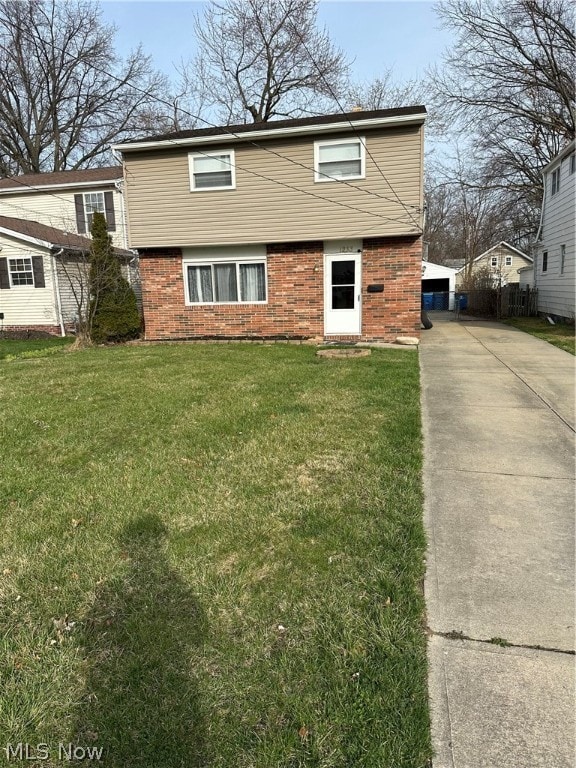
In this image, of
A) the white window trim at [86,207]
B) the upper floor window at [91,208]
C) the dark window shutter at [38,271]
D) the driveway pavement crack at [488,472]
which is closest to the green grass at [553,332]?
the driveway pavement crack at [488,472]

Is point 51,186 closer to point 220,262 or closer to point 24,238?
point 24,238

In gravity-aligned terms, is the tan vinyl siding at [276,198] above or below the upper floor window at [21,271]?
above

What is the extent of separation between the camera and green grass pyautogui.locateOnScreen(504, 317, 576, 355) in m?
11.0

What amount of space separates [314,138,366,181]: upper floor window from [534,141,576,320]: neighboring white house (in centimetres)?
756

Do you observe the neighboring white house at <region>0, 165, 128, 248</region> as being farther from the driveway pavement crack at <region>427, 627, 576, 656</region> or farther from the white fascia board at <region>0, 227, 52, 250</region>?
the driveway pavement crack at <region>427, 627, 576, 656</region>

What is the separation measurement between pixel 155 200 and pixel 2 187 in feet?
42.7

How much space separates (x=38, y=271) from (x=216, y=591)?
54.0 feet

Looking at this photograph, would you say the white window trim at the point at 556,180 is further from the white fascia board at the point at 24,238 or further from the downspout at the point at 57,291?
the white fascia board at the point at 24,238

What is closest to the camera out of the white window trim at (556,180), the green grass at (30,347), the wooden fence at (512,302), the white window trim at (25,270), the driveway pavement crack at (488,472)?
the driveway pavement crack at (488,472)

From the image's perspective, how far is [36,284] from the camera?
16125 millimetres

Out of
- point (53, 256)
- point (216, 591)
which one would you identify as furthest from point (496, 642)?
point (53, 256)

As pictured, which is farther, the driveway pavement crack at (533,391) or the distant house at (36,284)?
the distant house at (36,284)

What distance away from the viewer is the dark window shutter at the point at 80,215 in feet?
65.4

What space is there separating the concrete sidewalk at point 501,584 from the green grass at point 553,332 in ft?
19.5
